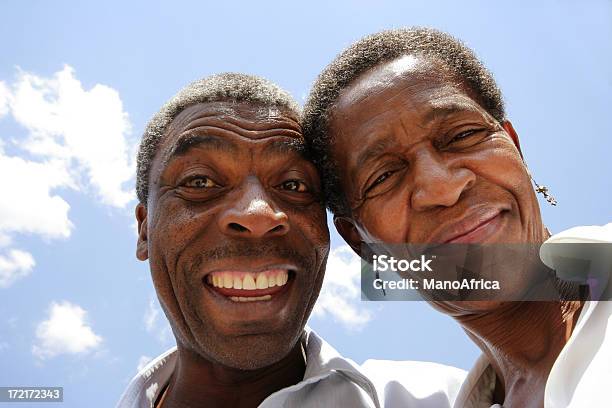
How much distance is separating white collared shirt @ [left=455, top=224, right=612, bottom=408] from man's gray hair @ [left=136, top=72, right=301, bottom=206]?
1.78m

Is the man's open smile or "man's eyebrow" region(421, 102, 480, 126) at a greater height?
"man's eyebrow" region(421, 102, 480, 126)

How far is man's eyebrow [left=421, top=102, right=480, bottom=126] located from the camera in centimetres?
270

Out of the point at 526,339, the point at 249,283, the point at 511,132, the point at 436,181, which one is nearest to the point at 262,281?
the point at 249,283

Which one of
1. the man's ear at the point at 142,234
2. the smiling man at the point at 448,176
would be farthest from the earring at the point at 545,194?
the man's ear at the point at 142,234

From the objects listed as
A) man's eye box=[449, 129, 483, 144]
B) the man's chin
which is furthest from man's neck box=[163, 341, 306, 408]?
man's eye box=[449, 129, 483, 144]

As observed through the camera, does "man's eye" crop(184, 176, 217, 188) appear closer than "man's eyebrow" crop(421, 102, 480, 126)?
No

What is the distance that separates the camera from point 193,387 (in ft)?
11.1

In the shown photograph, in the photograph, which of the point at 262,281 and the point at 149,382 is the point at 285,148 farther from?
the point at 149,382

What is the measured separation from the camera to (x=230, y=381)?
3.26 metres

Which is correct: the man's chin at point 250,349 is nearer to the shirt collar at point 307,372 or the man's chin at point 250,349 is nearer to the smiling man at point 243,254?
the smiling man at point 243,254

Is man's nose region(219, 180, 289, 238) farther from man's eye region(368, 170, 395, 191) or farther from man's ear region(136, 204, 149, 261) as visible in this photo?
man's ear region(136, 204, 149, 261)

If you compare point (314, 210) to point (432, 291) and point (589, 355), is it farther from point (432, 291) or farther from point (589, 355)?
point (589, 355)

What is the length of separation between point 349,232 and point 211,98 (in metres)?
1.05

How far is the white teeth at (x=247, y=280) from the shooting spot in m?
2.94
